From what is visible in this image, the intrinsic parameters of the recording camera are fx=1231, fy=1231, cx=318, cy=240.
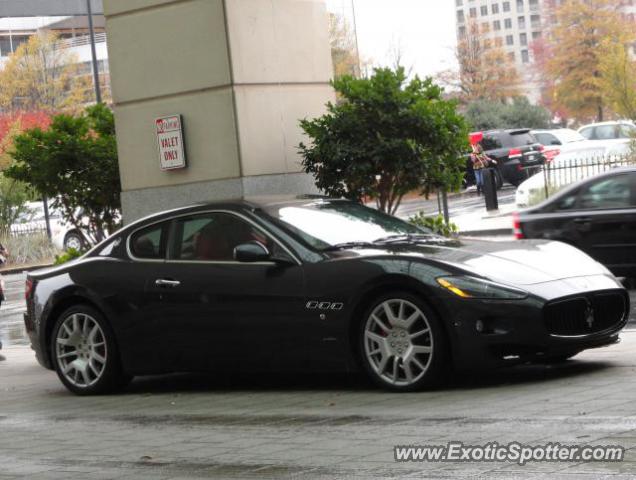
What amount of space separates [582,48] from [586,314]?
77.3m

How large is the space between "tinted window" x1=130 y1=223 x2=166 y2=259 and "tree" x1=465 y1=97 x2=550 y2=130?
2055 inches

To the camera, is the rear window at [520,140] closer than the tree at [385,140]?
No

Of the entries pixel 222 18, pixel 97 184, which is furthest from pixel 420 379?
pixel 97 184

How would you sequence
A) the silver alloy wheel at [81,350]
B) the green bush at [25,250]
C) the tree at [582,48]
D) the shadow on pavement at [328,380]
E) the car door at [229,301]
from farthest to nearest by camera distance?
the tree at [582,48] → the green bush at [25,250] → the silver alloy wheel at [81,350] → the car door at [229,301] → the shadow on pavement at [328,380]

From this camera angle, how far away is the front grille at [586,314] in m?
7.81

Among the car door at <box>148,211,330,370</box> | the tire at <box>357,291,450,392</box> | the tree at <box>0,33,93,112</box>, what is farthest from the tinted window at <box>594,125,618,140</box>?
the tree at <box>0,33,93,112</box>

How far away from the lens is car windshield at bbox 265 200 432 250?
342 inches

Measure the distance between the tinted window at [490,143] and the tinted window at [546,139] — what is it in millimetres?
5565

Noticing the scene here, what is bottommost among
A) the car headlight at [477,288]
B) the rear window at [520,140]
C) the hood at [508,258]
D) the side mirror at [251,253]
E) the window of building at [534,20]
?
the car headlight at [477,288]

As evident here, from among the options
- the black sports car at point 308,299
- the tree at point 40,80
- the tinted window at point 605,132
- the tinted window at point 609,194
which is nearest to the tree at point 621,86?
the tinted window at point 605,132

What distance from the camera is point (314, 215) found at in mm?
9008

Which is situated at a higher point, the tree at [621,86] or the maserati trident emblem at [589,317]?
the tree at [621,86]

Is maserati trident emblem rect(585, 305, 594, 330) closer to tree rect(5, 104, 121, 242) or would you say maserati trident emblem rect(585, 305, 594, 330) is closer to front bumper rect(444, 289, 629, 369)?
front bumper rect(444, 289, 629, 369)
